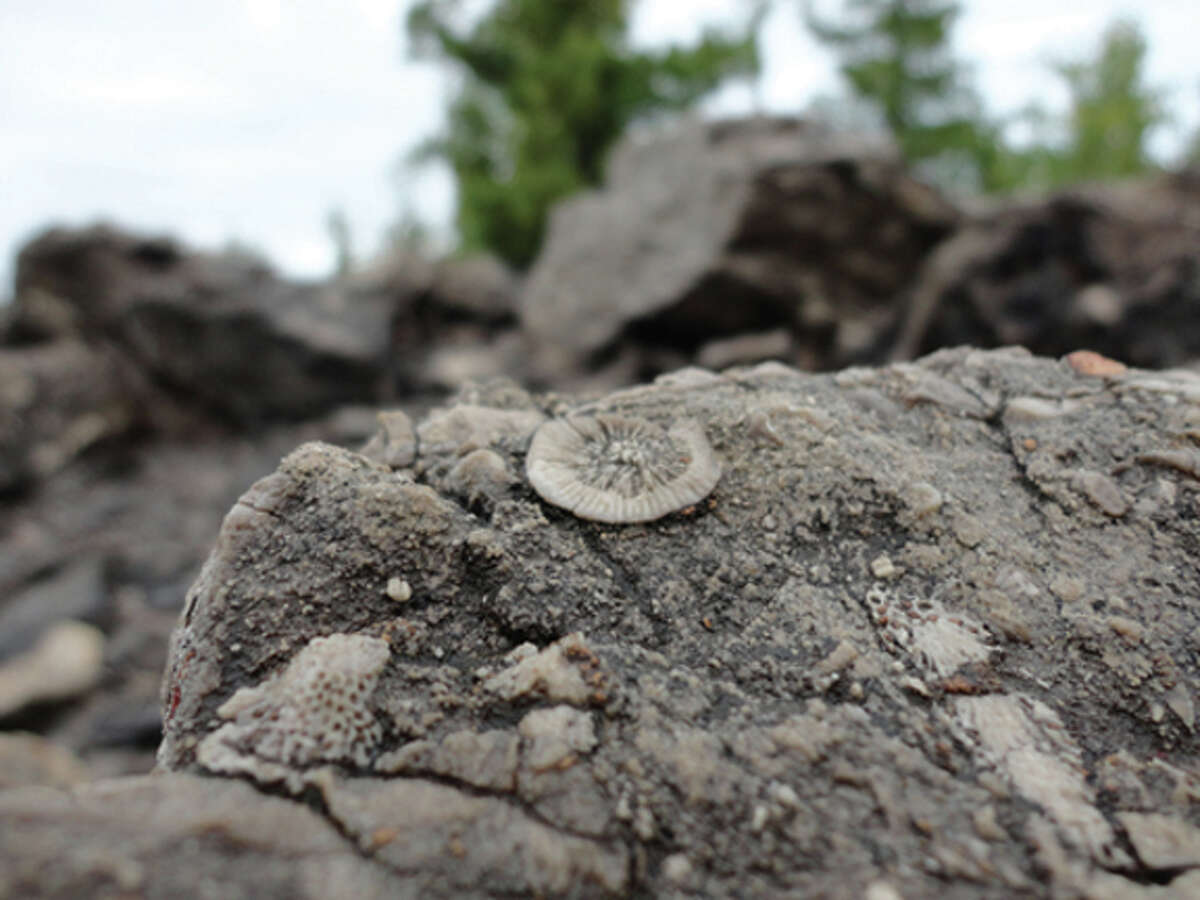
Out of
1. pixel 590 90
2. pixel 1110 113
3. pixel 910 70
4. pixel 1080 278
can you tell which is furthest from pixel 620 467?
pixel 1110 113

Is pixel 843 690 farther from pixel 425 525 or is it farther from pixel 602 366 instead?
pixel 602 366

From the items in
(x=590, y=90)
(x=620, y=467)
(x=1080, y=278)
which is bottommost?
(x=1080, y=278)

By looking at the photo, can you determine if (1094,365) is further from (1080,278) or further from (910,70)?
(910,70)

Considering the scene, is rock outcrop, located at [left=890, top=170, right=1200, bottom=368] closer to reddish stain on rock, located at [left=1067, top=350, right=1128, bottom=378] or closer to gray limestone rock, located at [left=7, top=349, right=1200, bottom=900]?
reddish stain on rock, located at [left=1067, top=350, right=1128, bottom=378]

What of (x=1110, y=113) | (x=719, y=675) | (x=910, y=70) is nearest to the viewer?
(x=719, y=675)

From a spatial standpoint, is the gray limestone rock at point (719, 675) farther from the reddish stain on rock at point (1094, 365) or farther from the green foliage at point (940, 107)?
the green foliage at point (940, 107)

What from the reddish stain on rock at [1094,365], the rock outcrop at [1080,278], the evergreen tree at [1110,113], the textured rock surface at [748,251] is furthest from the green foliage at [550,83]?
the reddish stain on rock at [1094,365]

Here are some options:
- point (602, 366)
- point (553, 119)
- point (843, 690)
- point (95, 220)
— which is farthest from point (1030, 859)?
point (553, 119)
